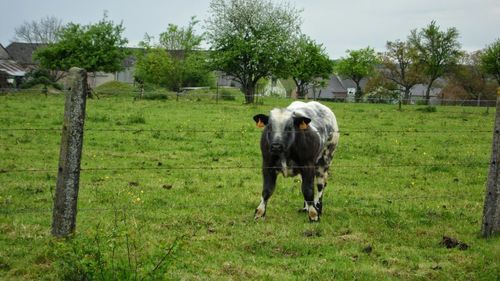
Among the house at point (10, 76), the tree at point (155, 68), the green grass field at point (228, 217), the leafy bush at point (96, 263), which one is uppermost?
the tree at point (155, 68)

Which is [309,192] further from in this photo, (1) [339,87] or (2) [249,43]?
(1) [339,87]

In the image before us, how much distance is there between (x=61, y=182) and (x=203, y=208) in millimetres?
4282

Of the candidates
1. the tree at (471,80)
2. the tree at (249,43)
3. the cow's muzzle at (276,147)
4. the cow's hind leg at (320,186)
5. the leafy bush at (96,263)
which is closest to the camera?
the leafy bush at (96,263)

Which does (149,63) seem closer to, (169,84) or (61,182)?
(169,84)

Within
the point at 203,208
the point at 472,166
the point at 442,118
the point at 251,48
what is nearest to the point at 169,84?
the point at 251,48

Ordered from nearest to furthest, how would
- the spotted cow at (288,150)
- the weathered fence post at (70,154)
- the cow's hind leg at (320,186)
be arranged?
the weathered fence post at (70,154) → the spotted cow at (288,150) → the cow's hind leg at (320,186)

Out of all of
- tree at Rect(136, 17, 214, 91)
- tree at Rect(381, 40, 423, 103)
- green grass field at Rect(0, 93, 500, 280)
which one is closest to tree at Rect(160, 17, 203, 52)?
tree at Rect(136, 17, 214, 91)

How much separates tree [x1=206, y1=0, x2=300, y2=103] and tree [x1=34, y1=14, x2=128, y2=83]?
10872 millimetres

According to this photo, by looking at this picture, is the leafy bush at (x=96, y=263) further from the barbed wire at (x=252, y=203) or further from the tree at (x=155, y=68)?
the tree at (x=155, y=68)

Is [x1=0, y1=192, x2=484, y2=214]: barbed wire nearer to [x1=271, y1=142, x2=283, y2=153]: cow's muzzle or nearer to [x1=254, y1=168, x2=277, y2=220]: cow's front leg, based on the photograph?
[x1=254, y1=168, x2=277, y2=220]: cow's front leg

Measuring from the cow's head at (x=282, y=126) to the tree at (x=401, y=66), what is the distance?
235ft

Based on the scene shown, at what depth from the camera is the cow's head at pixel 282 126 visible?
9.09 m

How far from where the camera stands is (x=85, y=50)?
54562 millimetres

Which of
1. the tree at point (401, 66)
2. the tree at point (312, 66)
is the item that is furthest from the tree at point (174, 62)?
the tree at point (401, 66)
